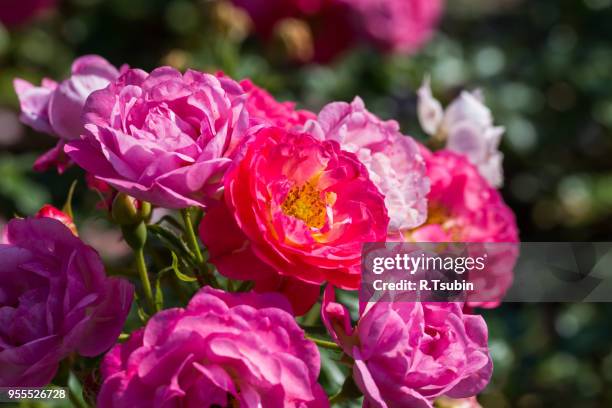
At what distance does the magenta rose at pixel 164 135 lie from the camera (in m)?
0.66

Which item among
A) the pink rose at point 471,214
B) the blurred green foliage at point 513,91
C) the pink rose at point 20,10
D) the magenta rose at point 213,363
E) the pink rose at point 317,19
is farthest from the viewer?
the pink rose at point 20,10

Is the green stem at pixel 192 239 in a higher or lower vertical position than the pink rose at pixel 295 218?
lower

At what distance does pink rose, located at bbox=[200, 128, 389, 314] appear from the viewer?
26.6 inches

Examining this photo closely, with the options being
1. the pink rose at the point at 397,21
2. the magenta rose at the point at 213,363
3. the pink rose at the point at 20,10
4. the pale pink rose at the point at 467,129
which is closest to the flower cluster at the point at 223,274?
the magenta rose at the point at 213,363

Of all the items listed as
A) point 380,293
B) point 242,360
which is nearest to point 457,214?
point 380,293

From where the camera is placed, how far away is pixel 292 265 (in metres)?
0.67

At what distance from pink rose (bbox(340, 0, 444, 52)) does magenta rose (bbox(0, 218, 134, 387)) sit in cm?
153

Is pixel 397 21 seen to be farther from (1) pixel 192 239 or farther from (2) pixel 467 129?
(1) pixel 192 239

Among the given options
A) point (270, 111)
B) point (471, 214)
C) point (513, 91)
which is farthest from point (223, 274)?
point (513, 91)

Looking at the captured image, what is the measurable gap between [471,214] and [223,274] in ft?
1.14

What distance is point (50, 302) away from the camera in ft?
2.19

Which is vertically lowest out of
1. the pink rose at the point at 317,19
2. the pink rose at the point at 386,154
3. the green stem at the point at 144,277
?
the pink rose at the point at 317,19

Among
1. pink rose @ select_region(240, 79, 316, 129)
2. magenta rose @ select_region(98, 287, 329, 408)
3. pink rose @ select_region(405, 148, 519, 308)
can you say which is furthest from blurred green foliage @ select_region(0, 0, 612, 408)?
magenta rose @ select_region(98, 287, 329, 408)

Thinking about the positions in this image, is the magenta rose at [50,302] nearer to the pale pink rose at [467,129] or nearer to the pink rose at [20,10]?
the pale pink rose at [467,129]
